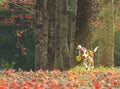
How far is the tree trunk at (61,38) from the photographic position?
19.4 m

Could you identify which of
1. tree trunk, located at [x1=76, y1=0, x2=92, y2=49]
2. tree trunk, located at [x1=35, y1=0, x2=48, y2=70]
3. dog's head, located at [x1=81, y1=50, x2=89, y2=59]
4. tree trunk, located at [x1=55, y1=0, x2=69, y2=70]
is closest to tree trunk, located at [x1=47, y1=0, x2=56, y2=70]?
tree trunk, located at [x1=35, y1=0, x2=48, y2=70]

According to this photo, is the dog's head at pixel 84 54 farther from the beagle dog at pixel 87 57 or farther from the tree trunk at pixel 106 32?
the tree trunk at pixel 106 32

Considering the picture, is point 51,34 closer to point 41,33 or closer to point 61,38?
point 41,33

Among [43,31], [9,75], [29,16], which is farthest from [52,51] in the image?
[29,16]

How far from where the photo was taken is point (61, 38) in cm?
1973

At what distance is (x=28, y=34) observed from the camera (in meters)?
36.9

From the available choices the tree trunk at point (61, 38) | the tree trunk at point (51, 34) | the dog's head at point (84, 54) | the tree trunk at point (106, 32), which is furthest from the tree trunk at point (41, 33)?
the dog's head at point (84, 54)

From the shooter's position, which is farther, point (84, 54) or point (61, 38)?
point (84, 54)

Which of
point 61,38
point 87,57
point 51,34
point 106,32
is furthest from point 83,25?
point 51,34

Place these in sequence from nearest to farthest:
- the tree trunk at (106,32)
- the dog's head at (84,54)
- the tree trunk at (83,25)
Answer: the tree trunk at (106,32), the dog's head at (84,54), the tree trunk at (83,25)

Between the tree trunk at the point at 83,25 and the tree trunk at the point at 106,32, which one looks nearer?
the tree trunk at the point at 106,32

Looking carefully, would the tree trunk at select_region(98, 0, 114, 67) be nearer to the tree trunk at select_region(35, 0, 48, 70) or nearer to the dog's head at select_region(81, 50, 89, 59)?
the dog's head at select_region(81, 50, 89, 59)

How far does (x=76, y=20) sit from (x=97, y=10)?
40.5ft

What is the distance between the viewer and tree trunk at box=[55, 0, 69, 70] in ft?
63.6
